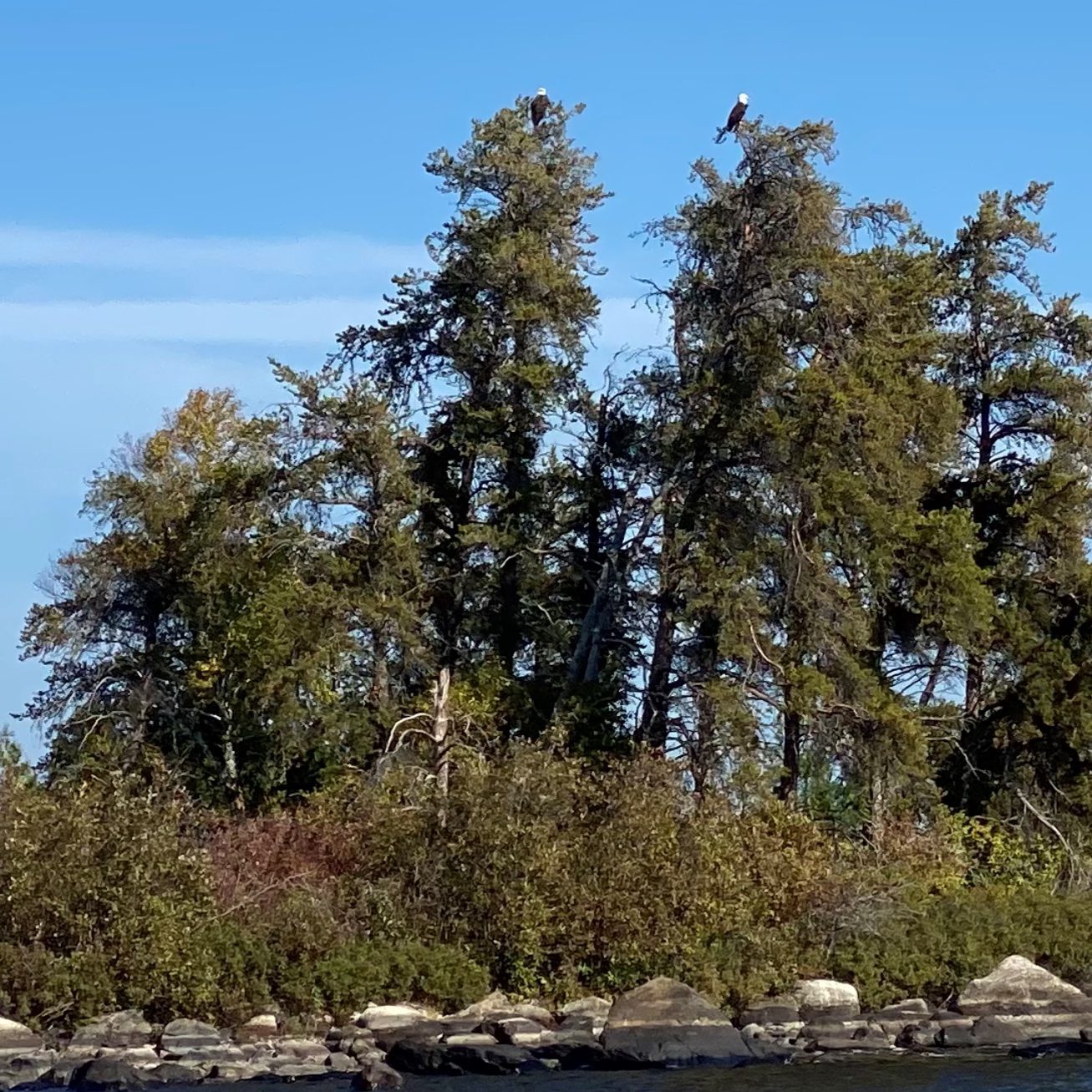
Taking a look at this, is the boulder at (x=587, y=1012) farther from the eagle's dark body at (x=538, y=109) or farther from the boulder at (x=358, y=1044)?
the eagle's dark body at (x=538, y=109)

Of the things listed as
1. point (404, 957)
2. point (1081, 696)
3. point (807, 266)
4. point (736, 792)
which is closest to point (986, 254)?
point (807, 266)

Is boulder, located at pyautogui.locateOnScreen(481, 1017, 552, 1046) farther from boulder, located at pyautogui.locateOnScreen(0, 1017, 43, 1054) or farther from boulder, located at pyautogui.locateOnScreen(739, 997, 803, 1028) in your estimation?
boulder, located at pyautogui.locateOnScreen(0, 1017, 43, 1054)

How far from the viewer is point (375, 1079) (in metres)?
24.9

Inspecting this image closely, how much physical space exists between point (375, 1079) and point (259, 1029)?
Result: 166 inches

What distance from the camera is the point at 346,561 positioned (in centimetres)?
3672

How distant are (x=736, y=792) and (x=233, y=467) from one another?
12273 mm

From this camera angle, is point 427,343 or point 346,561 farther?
point 427,343

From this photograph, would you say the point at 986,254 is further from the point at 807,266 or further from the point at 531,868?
the point at 531,868

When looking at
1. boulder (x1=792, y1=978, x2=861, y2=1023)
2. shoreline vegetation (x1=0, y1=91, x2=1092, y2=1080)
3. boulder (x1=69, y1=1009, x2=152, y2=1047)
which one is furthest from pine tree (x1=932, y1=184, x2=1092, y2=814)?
boulder (x1=69, y1=1009, x2=152, y2=1047)

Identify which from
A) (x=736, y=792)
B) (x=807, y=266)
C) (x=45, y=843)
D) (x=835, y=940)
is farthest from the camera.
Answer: (x=807, y=266)

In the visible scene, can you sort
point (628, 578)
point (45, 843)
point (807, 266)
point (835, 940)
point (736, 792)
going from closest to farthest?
point (45, 843) → point (835, 940) → point (736, 792) → point (807, 266) → point (628, 578)

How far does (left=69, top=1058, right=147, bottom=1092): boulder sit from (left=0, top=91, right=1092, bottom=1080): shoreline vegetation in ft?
9.31

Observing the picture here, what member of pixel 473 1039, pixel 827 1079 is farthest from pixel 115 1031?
pixel 827 1079

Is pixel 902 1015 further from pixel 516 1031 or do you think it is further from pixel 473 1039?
pixel 473 1039
